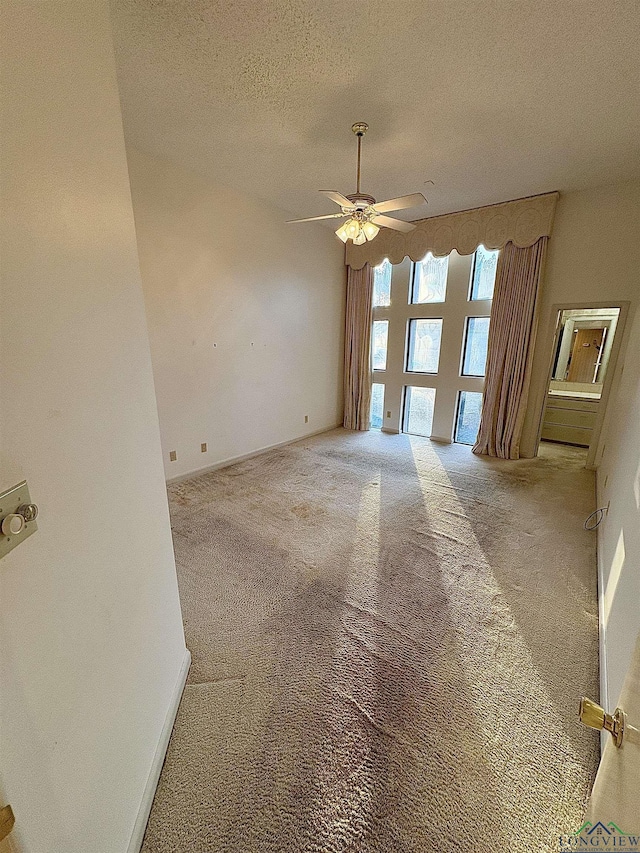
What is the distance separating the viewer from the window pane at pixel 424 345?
16.2 feet

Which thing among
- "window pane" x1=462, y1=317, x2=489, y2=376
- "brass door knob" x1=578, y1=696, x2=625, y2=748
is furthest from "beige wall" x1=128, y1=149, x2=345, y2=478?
"brass door knob" x1=578, y1=696, x2=625, y2=748

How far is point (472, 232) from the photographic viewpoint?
414cm

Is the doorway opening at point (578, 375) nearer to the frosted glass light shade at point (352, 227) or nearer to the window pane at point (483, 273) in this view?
the window pane at point (483, 273)

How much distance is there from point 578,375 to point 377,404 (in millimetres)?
3012

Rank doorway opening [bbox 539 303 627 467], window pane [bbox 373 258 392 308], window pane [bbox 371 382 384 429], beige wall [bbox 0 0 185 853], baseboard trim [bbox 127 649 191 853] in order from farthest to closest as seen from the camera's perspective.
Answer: window pane [bbox 371 382 384 429] → window pane [bbox 373 258 392 308] → doorway opening [bbox 539 303 627 467] → baseboard trim [bbox 127 649 191 853] → beige wall [bbox 0 0 185 853]

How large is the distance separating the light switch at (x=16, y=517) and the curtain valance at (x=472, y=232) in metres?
4.88

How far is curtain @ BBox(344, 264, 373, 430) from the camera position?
5164 mm

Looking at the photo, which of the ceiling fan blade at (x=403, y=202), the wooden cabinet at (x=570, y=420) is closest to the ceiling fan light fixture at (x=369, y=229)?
the ceiling fan blade at (x=403, y=202)

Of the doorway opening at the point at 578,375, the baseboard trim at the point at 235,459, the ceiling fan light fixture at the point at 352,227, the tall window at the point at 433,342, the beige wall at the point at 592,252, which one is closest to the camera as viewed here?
the ceiling fan light fixture at the point at 352,227

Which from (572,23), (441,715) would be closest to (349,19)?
(572,23)

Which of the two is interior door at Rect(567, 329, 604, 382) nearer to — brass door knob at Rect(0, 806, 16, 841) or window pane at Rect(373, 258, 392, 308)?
window pane at Rect(373, 258, 392, 308)

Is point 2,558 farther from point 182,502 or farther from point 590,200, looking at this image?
point 590,200

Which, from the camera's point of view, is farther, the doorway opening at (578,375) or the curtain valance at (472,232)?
the doorway opening at (578,375)

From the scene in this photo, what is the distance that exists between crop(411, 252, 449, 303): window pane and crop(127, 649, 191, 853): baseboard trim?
496 cm
